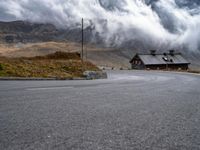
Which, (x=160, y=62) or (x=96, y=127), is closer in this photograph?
(x=96, y=127)

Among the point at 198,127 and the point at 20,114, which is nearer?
the point at 198,127

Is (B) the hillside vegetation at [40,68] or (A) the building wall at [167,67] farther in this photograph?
(A) the building wall at [167,67]

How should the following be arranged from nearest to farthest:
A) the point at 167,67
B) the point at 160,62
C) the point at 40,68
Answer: the point at 40,68
the point at 160,62
the point at 167,67

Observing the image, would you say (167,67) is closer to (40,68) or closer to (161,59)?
(161,59)

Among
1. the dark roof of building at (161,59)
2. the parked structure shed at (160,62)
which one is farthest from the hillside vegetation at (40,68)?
the dark roof of building at (161,59)

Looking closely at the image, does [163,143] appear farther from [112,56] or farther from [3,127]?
[112,56]

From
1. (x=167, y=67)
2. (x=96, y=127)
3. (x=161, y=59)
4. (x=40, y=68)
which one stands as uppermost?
(x=161, y=59)

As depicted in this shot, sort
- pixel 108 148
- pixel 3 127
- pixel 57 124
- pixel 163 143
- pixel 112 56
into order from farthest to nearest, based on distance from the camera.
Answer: pixel 112 56, pixel 57 124, pixel 3 127, pixel 163 143, pixel 108 148

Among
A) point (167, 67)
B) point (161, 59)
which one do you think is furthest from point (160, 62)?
point (167, 67)

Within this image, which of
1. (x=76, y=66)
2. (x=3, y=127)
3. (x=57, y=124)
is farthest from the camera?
(x=76, y=66)

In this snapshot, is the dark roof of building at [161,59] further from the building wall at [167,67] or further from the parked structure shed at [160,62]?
the building wall at [167,67]

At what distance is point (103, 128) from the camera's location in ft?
17.8

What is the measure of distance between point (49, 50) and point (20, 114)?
608ft

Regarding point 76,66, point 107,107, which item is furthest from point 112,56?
point 107,107
